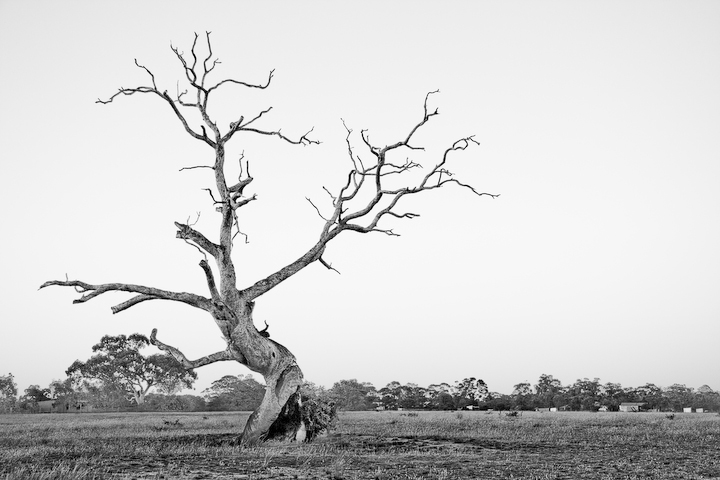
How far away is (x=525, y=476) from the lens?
434 inches

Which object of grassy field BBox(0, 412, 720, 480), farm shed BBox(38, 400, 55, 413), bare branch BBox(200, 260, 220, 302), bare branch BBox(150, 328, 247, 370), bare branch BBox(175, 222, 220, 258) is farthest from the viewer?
farm shed BBox(38, 400, 55, 413)

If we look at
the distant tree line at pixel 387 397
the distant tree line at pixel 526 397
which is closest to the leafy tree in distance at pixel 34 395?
the distant tree line at pixel 387 397

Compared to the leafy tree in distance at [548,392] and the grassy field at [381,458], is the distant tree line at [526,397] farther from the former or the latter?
the grassy field at [381,458]

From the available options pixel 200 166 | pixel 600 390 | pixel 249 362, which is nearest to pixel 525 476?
pixel 249 362

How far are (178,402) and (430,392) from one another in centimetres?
4057

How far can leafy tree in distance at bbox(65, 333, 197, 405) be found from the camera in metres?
75.9

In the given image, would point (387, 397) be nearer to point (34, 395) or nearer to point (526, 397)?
point (526, 397)

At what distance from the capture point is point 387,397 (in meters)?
101

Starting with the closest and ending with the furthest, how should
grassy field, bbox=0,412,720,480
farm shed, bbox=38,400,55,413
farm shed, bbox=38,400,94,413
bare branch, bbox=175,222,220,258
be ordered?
grassy field, bbox=0,412,720,480 < bare branch, bbox=175,222,220,258 < farm shed, bbox=38,400,94,413 < farm shed, bbox=38,400,55,413

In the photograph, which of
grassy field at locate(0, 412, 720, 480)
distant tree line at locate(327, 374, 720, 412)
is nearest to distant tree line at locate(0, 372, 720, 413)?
distant tree line at locate(327, 374, 720, 412)

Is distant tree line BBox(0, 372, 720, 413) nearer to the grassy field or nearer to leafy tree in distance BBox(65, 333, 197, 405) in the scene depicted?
leafy tree in distance BBox(65, 333, 197, 405)

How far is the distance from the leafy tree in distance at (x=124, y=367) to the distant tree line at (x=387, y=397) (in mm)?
408

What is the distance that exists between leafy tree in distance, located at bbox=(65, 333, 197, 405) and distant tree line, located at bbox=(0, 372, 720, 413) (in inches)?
16.1

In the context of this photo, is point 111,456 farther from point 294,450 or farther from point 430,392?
point 430,392
